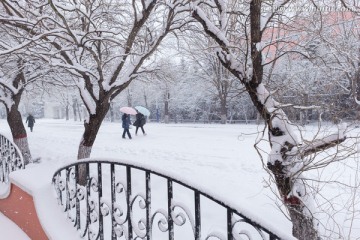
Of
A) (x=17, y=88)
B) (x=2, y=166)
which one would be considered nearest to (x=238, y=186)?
(x=2, y=166)

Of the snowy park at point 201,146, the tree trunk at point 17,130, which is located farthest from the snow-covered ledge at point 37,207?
the tree trunk at point 17,130

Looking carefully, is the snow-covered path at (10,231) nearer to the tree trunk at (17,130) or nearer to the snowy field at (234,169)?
the snowy field at (234,169)

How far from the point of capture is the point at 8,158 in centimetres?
479

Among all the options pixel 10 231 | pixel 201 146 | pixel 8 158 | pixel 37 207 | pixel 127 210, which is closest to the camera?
pixel 127 210

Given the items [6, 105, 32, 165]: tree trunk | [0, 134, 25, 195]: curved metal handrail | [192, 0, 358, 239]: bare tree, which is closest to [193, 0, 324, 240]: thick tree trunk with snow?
[192, 0, 358, 239]: bare tree

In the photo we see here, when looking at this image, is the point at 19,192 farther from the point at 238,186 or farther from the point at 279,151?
the point at 238,186

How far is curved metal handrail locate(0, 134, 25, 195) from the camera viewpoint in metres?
4.38

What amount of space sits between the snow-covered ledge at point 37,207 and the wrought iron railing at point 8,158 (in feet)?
1.27

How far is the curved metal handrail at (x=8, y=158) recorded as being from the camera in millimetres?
4383

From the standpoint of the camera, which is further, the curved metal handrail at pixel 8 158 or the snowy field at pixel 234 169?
the snowy field at pixel 234 169

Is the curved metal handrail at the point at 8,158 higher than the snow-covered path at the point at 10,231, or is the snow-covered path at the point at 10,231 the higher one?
the curved metal handrail at the point at 8,158

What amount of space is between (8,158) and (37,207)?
207cm

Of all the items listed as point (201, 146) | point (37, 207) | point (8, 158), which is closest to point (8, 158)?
point (8, 158)

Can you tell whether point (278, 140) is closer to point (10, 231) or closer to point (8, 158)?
point (10, 231)
